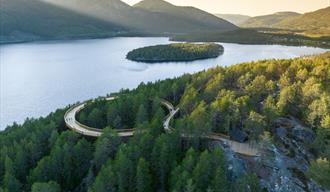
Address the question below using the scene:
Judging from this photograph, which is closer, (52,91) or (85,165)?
(85,165)

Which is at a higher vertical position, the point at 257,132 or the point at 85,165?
the point at 257,132

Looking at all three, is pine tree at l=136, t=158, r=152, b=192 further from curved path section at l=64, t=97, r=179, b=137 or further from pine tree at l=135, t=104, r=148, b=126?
pine tree at l=135, t=104, r=148, b=126

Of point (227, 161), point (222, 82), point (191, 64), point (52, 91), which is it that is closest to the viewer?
point (227, 161)

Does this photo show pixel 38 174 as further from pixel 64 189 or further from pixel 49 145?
pixel 49 145

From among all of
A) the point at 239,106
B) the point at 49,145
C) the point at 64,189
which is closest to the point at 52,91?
the point at 49,145

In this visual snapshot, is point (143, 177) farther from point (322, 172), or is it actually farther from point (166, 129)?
point (322, 172)

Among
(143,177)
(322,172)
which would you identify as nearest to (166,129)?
(143,177)
